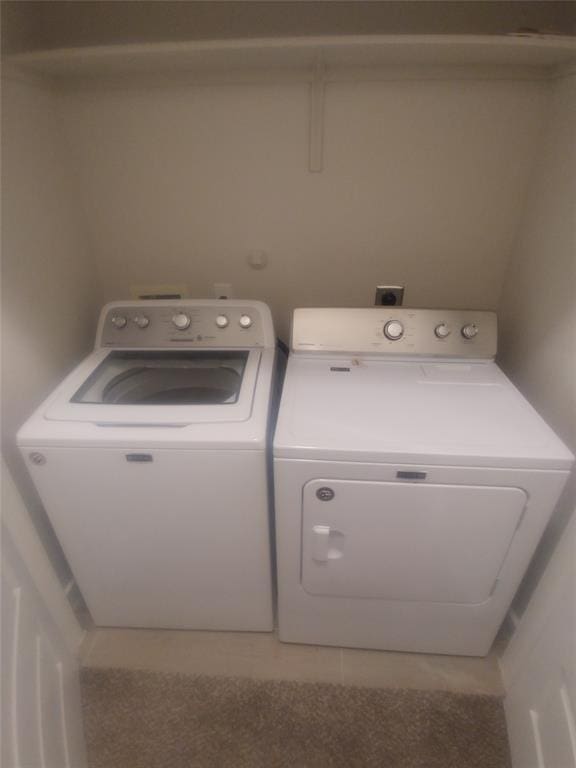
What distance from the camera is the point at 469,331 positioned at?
1.43 m

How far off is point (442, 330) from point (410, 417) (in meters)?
0.47

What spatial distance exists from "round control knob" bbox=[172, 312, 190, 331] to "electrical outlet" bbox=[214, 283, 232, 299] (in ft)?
1.05

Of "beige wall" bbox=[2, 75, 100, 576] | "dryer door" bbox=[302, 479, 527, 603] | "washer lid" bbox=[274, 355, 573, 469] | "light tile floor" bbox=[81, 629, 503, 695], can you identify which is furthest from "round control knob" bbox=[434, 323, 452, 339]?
"beige wall" bbox=[2, 75, 100, 576]

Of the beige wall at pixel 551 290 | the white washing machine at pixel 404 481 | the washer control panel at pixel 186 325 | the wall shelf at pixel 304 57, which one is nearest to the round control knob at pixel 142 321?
the washer control panel at pixel 186 325

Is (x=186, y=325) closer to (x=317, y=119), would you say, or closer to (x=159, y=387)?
(x=159, y=387)

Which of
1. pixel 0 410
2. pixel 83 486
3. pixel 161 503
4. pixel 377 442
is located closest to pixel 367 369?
pixel 377 442

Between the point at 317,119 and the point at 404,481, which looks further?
the point at 317,119

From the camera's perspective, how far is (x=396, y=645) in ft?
4.76

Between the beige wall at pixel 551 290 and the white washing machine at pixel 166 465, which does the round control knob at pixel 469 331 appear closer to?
the beige wall at pixel 551 290

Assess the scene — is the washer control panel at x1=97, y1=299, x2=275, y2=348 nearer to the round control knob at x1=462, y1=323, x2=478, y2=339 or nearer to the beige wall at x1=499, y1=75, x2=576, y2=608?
the round control knob at x1=462, y1=323, x2=478, y2=339

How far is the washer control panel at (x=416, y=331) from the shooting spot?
143 cm

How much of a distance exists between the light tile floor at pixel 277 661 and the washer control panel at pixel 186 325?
3.78 ft

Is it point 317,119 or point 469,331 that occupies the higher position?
point 317,119

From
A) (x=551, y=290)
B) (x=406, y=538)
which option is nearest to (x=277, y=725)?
(x=406, y=538)
